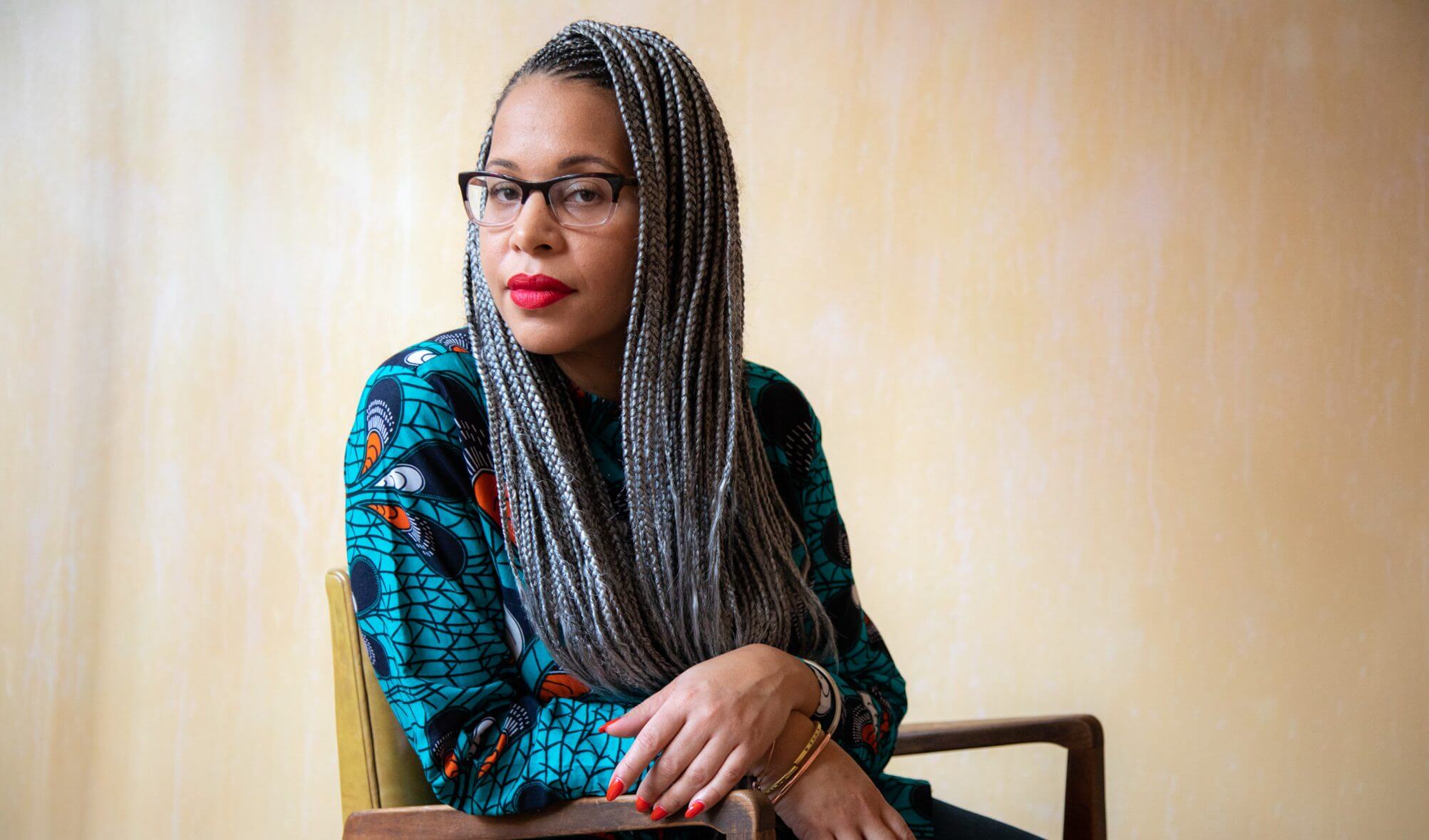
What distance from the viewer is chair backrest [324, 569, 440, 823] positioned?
116cm

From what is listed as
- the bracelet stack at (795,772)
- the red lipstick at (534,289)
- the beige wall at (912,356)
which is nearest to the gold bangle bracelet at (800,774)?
the bracelet stack at (795,772)

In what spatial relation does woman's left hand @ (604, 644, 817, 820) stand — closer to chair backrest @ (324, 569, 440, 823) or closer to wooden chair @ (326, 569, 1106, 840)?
wooden chair @ (326, 569, 1106, 840)

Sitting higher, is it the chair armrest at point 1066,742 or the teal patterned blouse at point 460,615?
the teal patterned blouse at point 460,615

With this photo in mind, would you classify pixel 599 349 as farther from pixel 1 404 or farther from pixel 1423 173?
pixel 1423 173

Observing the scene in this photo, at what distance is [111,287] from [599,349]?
1.15 metres

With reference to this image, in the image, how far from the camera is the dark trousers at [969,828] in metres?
1.49

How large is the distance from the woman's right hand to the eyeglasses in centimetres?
59

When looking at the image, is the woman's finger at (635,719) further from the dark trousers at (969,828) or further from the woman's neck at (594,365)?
the dark trousers at (969,828)

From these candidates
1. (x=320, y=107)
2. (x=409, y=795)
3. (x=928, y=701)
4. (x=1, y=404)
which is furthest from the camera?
(x=928, y=701)

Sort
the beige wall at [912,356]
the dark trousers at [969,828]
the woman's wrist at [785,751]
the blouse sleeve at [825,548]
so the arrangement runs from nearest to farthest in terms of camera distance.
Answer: the woman's wrist at [785,751] → the blouse sleeve at [825,548] → the dark trousers at [969,828] → the beige wall at [912,356]

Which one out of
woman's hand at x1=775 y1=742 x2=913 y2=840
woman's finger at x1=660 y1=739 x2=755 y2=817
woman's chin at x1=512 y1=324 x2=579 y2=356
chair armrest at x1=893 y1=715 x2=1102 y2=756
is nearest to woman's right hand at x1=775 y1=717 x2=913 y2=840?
woman's hand at x1=775 y1=742 x2=913 y2=840

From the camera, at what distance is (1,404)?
1875 mm

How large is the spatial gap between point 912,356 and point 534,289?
1318 millimetres

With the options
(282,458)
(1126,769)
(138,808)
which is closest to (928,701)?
(1126,769)
